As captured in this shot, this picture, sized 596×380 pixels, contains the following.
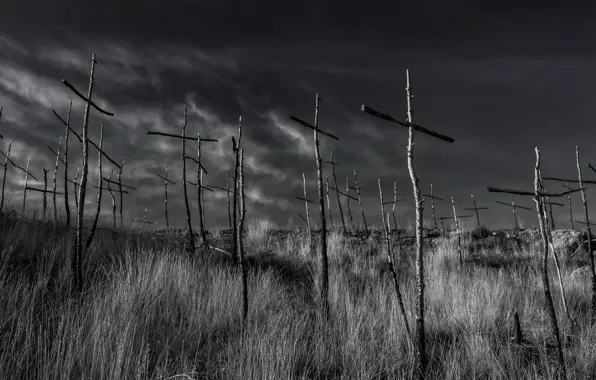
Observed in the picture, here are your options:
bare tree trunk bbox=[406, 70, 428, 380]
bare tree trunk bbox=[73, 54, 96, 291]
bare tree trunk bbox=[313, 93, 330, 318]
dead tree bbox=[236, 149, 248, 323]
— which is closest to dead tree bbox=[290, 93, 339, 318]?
bare tree trunk bbox=[313, 93, 330, 318]

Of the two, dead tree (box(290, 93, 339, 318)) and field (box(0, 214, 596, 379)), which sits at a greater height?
dead tree (box(290, 93, 339, 318))

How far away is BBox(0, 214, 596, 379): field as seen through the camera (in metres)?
3.48

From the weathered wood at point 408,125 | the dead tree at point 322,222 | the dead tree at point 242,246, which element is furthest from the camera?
the dead tree at point 322,222

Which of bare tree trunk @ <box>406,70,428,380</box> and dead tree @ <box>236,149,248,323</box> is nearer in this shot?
bare tree trunk @ <box>406,70,428,380</box>

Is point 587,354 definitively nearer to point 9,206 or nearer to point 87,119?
point 87,119

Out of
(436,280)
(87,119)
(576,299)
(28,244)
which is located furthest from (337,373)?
(576,299)

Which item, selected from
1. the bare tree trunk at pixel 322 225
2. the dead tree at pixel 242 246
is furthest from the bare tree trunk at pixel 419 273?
the bare tree trunk at pixel 322 225

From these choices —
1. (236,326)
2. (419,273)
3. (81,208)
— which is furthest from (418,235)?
(81,208)

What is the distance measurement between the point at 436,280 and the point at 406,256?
4.12m

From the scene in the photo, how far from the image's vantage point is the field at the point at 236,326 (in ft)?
11.4

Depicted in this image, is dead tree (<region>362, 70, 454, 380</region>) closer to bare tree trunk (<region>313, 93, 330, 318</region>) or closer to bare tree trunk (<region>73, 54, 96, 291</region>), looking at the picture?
bare tree trunk (<region>313, 93, 330, 318</region>)

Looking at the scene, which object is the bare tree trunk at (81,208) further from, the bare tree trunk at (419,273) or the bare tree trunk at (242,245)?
the bare tree trunk at (419,273)

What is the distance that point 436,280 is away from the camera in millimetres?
8797

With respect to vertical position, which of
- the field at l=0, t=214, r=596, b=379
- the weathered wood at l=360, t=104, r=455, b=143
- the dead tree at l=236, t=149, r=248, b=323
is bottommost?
the field at l=0, t=214, r=596, b=379
